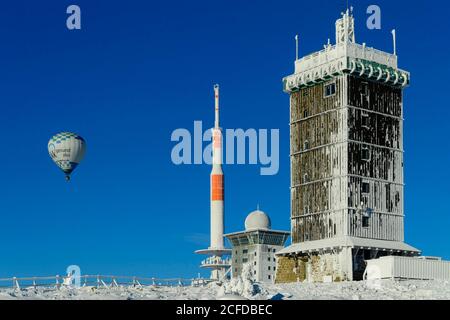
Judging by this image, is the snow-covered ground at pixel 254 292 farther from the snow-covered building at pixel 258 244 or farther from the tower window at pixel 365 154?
the snow-covered building at pixel 258 244

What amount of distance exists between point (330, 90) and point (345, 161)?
7.68 m

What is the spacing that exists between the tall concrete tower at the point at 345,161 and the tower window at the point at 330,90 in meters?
0.10

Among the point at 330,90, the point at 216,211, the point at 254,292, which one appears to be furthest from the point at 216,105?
the point at 254,292

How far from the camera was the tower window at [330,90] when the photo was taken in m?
97.2

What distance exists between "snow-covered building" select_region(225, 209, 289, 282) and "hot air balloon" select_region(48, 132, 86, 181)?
170 ft

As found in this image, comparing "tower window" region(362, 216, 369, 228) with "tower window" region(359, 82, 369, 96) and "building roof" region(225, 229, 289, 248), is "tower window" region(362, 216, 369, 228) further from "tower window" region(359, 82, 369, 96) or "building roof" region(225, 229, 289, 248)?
"building roof" region(225, 229, 289, 248)

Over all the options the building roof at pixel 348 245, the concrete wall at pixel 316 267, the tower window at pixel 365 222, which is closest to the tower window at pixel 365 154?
the tower window at pixel 365 222

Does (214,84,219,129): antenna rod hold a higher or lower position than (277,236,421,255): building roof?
higher

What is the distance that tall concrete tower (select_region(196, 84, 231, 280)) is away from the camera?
147 meters

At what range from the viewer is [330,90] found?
320 feet

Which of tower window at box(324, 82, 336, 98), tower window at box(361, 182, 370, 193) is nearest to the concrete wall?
tower window at box(361, 182, 370, 193)

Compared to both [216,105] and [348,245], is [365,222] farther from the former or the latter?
[216,105]

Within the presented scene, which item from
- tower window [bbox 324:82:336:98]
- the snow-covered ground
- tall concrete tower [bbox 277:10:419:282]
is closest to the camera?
the snow-covered ground
